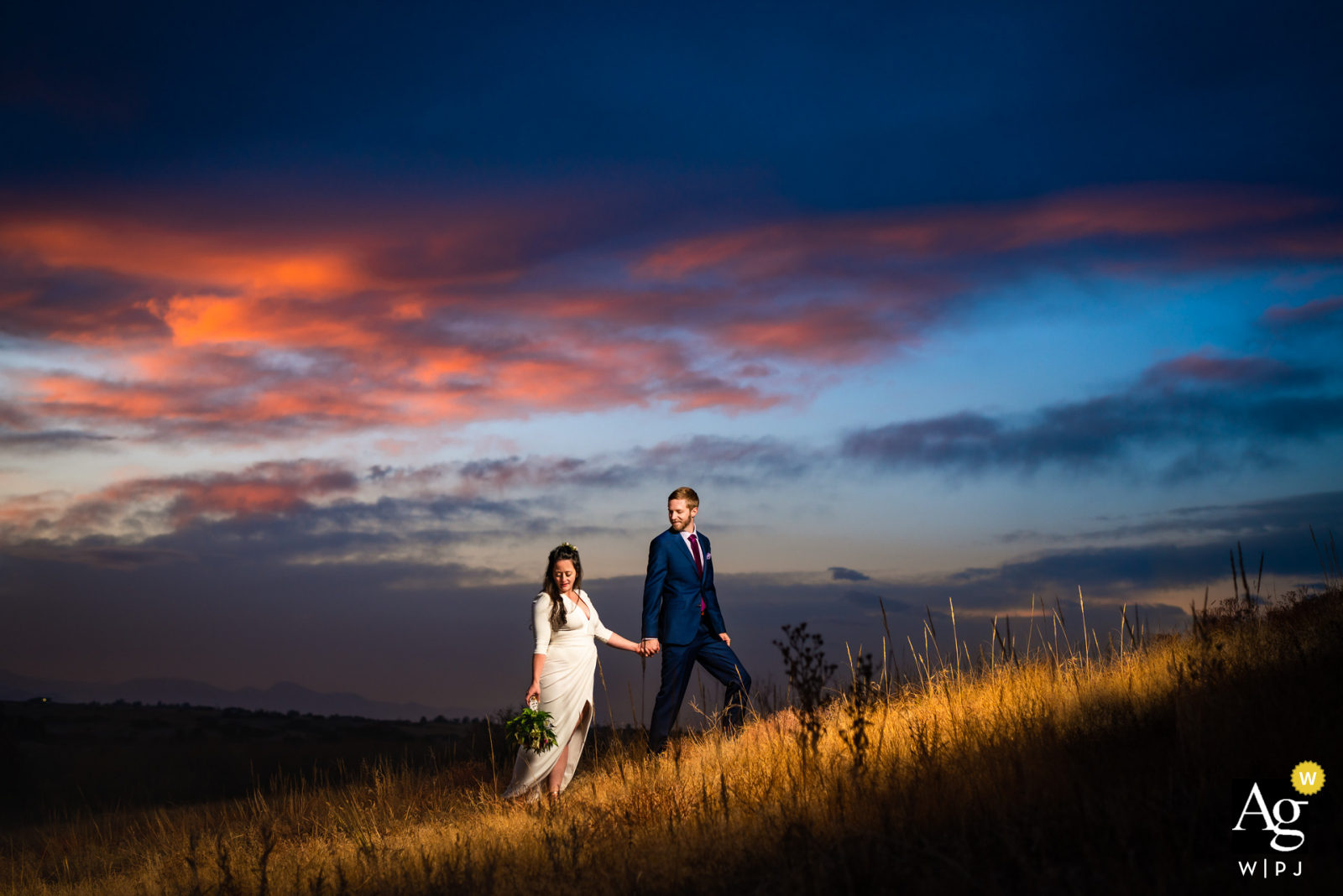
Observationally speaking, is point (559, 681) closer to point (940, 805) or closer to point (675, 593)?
point (675, 593)

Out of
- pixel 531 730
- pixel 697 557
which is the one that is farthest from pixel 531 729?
pixel 697 557

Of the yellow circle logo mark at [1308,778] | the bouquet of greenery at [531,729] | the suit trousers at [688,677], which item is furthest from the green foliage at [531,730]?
the yellow circle logo mark at [1308,778]

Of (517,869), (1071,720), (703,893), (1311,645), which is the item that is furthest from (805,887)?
(1311,645)

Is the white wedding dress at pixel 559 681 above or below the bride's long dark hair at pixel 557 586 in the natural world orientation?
below

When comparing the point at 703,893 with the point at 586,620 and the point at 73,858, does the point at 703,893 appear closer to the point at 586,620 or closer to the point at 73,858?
the point at 586,620

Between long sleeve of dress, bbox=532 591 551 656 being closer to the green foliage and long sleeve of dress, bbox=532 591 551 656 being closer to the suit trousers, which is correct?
the green foliage

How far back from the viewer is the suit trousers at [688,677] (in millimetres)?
8461

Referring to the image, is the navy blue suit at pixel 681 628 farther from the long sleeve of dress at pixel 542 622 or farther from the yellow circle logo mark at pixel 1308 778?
the yellow circle logo mark at pixel 1308 778

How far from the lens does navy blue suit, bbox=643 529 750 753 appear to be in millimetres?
8547

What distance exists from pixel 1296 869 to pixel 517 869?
4042 mm

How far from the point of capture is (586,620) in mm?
8062

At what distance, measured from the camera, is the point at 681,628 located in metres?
8.63

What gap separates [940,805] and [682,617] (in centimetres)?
406

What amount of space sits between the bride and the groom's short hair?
1.30 m
